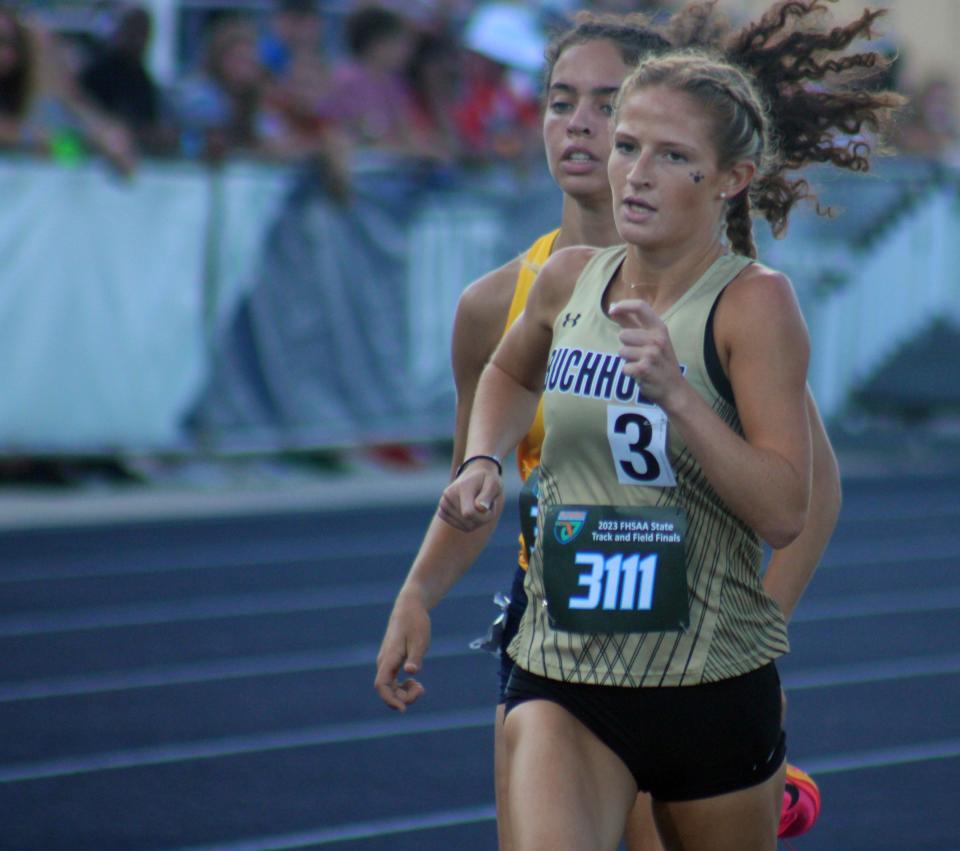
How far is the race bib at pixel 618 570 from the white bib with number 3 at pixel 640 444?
0.16 ft

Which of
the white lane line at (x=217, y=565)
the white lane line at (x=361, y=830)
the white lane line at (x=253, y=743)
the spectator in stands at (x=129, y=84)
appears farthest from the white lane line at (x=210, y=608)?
the spectator in stands at (x=129, y=84)

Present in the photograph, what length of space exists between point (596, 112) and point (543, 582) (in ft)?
3.20

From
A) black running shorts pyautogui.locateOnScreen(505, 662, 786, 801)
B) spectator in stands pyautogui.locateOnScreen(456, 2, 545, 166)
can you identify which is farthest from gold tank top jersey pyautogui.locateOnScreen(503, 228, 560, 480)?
spectator in stands pyautogui.locateOnScreen(456, 2, 545, 166)

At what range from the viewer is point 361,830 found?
16.6 ft

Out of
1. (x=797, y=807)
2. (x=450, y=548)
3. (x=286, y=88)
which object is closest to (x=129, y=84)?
(x=286, y=88)

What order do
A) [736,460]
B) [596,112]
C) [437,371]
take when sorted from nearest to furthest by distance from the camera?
1. [736,460]
2. [596,112]
3. [437,371]

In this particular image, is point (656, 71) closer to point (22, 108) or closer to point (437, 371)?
point (22, 108)

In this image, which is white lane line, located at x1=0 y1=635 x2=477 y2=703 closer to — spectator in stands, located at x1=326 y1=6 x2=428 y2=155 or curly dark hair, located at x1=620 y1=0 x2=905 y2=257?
curly dark hair, located at x1=620 y1=0 x2=905 y2=257

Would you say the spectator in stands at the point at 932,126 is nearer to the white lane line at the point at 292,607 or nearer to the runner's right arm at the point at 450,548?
the white lane line at the point at 292,607

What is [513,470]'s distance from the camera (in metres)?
11.7

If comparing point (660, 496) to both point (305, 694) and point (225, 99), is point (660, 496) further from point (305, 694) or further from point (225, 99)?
point (225, 99)

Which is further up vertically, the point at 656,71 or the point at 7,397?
the point at 656,71

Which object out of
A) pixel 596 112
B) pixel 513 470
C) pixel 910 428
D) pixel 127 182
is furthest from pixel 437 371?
pixel 596 112

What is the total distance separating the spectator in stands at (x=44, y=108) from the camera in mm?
9438
